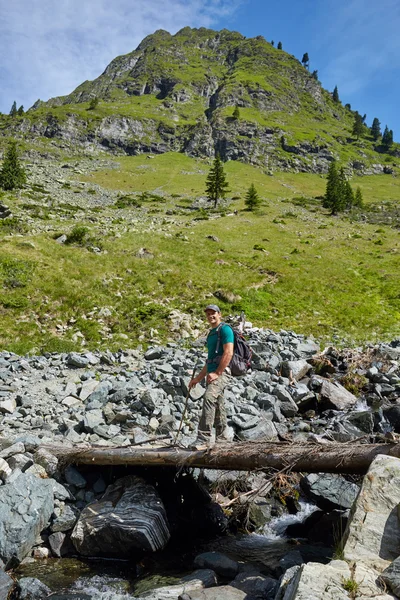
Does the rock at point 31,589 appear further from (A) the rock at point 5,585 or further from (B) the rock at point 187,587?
(B) the rock at point 187,587

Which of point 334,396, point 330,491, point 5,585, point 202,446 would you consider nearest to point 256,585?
point 202,446

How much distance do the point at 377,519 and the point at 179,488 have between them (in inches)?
174

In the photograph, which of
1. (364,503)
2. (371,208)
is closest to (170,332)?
(364,503)

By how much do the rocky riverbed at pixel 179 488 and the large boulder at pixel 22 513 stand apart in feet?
0.06

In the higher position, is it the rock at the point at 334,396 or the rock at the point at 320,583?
the rock at the point at 320,583

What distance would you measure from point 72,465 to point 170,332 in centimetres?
1198

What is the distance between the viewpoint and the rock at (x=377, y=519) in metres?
4.45

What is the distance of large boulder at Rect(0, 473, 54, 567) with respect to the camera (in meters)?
5.85

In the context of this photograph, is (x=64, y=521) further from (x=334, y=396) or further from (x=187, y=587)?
(x=334, y=396)

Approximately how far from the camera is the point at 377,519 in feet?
15.7

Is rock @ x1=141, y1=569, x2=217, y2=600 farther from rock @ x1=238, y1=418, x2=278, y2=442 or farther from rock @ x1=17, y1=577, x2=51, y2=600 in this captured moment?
rock @ x1=238, y1=418, x2=278, y2=442

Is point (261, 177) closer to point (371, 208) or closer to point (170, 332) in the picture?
point (371, 208)

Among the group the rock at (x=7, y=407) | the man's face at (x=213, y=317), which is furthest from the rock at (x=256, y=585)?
the rock at (x=7, y=407)

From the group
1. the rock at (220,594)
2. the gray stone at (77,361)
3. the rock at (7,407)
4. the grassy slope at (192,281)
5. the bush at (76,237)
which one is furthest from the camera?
the bush at (76,237)
